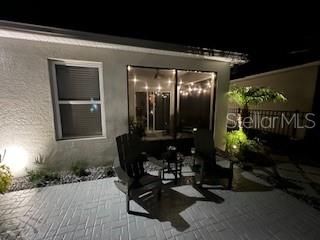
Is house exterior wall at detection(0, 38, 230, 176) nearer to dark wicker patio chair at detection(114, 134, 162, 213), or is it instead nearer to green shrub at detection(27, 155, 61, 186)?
green shrub at detection(27, 155, 61, 186)

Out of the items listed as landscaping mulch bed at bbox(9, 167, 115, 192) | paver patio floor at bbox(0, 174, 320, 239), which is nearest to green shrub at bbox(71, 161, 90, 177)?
landscaping mulch bed at bbox(9, 167, 115, 192)

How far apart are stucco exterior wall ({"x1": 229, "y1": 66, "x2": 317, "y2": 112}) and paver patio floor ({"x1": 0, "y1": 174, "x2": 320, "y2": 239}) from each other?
4.87 metres

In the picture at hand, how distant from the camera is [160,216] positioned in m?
2.35

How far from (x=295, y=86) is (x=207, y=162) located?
657 cm

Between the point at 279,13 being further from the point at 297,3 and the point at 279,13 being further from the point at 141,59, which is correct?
the point at 141,59

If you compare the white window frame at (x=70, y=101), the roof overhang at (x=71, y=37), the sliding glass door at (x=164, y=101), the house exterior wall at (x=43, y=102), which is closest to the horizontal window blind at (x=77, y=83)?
the white window frame at (x=70, y=101)

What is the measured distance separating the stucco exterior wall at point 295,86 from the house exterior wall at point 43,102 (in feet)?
15.4

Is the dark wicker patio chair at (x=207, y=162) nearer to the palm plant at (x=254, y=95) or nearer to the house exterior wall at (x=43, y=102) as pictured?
the palm plant at (x=254, y=95)

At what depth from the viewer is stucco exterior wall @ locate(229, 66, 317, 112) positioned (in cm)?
610

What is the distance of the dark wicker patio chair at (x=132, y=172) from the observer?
2.58 m

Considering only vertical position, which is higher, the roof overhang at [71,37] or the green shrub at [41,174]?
the roof overhang at [71,37]

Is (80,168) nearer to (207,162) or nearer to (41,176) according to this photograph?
(41,176)

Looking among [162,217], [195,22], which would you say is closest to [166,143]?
[162,217]

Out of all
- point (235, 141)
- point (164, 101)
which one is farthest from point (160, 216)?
point (164, 101)
